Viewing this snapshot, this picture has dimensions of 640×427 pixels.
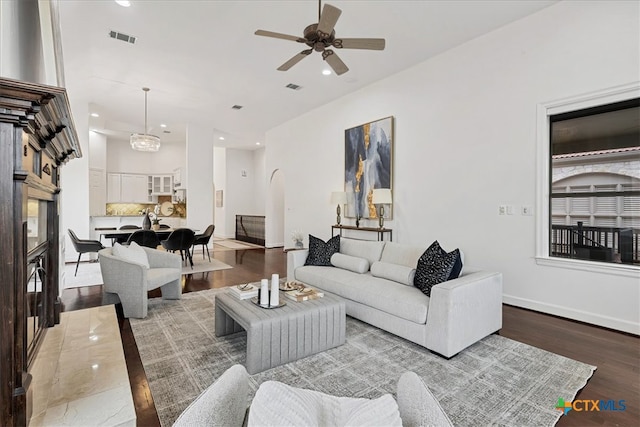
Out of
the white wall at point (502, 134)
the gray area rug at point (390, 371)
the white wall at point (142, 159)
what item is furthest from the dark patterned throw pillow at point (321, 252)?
the white wall at point (142, 159)

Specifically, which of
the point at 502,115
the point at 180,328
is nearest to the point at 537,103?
the point at 502,115

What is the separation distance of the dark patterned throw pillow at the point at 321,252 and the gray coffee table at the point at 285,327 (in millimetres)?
1256

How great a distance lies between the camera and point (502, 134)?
396 centimetres

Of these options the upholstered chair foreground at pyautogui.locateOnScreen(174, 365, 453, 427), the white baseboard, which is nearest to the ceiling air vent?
the upholstered chair foreground at pyautogui.locateOnScreen(174, 365, 453, 427)

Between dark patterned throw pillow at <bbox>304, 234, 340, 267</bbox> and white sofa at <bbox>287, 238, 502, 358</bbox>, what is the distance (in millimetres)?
270

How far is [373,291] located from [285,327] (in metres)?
1.03

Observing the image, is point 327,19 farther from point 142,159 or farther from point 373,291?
point 142,159

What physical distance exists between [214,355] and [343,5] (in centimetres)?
381

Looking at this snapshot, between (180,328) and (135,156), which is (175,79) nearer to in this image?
(180,328)

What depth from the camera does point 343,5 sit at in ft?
11.5

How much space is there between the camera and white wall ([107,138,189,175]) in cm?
1045

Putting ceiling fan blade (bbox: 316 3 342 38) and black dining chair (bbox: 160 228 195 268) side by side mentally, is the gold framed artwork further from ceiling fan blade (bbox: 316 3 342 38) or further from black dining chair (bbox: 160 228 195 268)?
black dining chair (bbox: 160 228 195 268)

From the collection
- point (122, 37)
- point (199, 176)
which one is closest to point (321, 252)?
point (122, 37)

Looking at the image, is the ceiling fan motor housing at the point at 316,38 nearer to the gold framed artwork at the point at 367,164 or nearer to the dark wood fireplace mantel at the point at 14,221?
the dark wood fireplace mantel at the point at 14,221
